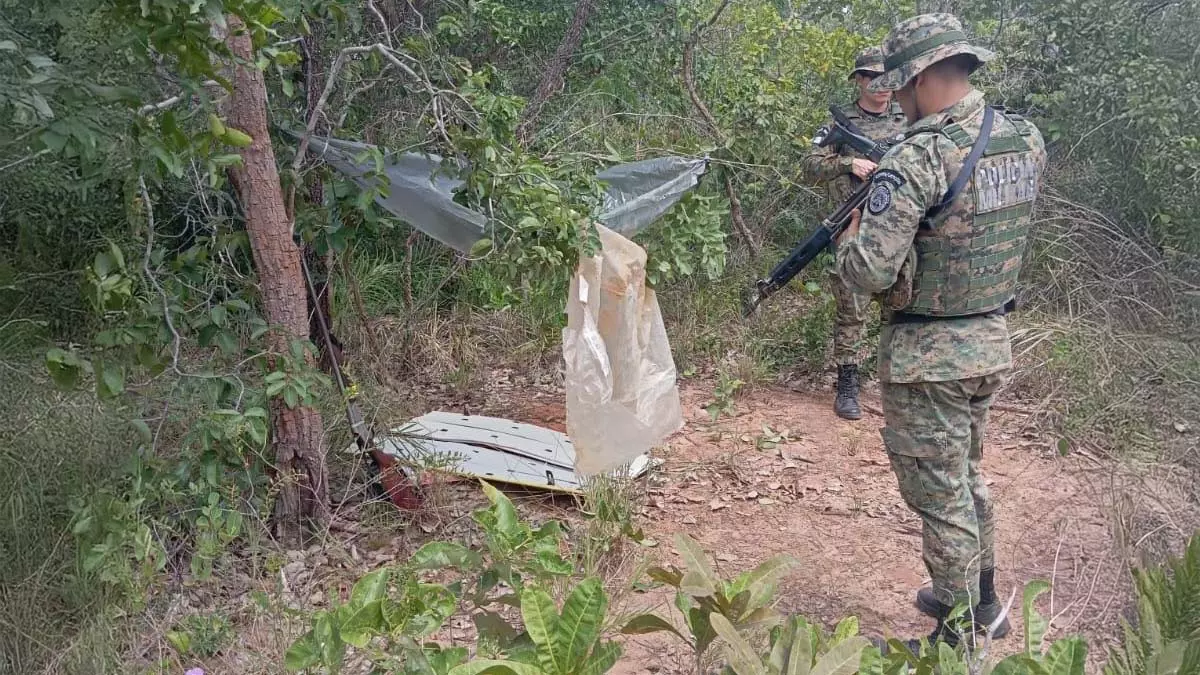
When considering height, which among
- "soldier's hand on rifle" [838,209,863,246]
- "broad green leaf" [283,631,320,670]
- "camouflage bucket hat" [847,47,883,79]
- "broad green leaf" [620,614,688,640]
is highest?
"camouflage bucket hat" [847,47,883,79]

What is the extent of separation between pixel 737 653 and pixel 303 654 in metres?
0.77

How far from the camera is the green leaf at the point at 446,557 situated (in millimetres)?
1789

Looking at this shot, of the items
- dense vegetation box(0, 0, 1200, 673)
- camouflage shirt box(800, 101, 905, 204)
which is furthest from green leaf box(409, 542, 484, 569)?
camouflage shirt box(800, 101, 905, 204)

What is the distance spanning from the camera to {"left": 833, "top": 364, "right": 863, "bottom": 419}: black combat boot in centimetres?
438

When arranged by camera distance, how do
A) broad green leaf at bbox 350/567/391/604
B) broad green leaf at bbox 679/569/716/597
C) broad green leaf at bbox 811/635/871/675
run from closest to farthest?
broad green leaf at bbox 811/635/871/675 → broad green leaf at bbox 350/567/391/604 → broad green leaf at bbox 679/569/716/597

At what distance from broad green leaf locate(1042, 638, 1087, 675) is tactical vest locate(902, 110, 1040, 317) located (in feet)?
4.14

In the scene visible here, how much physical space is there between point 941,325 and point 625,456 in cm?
115

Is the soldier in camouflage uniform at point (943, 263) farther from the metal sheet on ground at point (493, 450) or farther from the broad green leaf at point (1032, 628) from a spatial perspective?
the metal sheet on ground at point (493, 450)

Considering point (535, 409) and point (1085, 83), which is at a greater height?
point (1085, 83)

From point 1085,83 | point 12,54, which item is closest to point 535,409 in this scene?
point 12,54

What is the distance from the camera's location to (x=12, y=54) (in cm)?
189

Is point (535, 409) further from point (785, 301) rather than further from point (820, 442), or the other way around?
point (785, 301)

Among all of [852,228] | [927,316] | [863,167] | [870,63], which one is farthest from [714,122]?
[927,316]

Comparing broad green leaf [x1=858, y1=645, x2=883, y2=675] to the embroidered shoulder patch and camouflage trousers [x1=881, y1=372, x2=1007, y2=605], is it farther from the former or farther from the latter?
the embroidered shoulder patch
